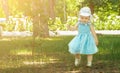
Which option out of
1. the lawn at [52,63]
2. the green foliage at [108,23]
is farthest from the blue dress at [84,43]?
the green foliage at [108,23]

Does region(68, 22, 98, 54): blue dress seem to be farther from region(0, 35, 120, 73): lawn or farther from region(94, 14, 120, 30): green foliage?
region(94, 14, 120, 30): green foliage

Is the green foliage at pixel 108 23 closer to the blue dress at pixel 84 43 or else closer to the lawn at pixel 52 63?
the lawn at pixel 52 63

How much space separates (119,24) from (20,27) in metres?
10.7

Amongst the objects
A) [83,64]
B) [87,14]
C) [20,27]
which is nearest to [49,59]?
[83,64]

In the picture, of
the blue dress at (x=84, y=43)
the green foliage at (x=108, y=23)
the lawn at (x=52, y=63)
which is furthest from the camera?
the green foliage at (x=108, y=23)

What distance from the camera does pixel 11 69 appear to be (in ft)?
33.3

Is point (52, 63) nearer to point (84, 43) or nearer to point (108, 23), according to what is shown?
point (84, 43)

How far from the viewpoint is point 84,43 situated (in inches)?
409

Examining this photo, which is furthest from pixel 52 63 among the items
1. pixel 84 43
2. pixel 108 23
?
pixel 108 23

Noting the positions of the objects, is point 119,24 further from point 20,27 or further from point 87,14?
point 87,14

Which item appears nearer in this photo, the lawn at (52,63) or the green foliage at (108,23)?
the lawn at (52,63)

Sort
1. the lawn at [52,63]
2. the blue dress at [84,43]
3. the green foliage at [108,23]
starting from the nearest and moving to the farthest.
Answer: the lawn at [52,63]
the blue dress at [84,43]
the green foliage at [108,23]

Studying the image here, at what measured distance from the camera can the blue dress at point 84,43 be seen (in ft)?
34.0

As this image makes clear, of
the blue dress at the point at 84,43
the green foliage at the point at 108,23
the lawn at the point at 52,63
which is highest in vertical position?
the blue dress at the point at 84,43
